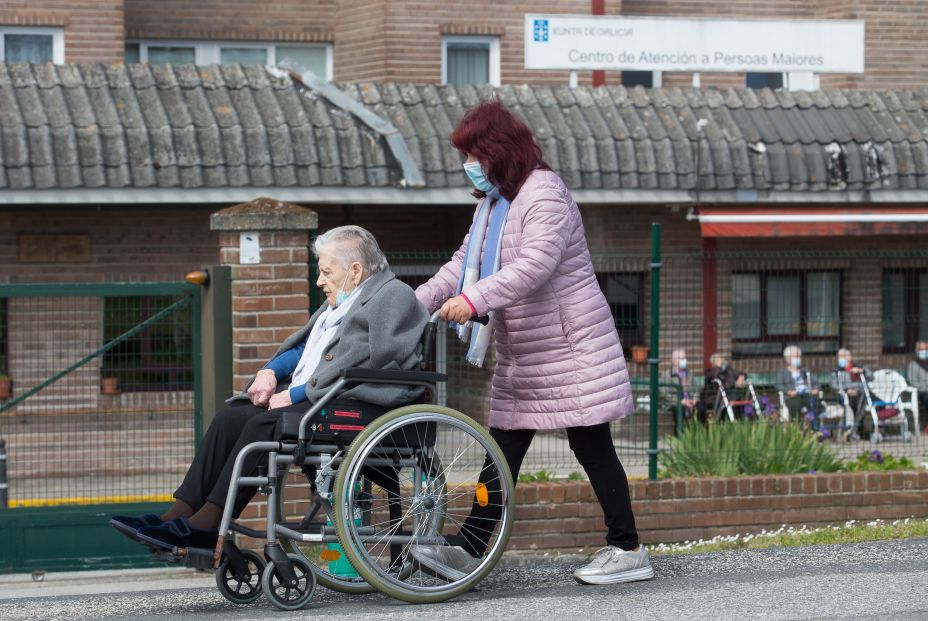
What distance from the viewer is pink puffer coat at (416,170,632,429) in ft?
Answer: 20.0

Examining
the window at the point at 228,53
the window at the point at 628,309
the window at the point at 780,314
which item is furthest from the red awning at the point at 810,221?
the window at the point at 228,53

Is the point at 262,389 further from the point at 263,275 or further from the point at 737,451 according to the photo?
the point at 737,451

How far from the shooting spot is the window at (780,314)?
30.9 ft

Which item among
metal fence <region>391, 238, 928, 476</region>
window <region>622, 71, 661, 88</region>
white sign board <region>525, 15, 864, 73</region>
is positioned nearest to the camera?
metal fence <region>391, 238, 928, 476</region>

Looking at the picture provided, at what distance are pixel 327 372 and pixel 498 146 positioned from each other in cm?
112

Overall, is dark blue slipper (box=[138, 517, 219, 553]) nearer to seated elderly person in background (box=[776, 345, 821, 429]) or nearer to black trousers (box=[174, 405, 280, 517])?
black trousers (box=[174, 405, 280, 517])

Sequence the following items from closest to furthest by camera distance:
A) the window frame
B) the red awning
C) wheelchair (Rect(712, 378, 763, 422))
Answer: the window frame, wheelchair (Rect(712, 378, 763, 422)), the red awning

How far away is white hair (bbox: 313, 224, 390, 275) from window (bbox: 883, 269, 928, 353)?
4.54 metres

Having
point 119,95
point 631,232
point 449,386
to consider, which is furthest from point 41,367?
point 631,232

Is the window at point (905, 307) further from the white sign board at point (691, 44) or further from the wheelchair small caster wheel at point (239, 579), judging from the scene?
the white sign board at point (691, 44)

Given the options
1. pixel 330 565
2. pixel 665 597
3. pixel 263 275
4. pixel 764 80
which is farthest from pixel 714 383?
pixel 764 80

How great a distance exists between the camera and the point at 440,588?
588cm

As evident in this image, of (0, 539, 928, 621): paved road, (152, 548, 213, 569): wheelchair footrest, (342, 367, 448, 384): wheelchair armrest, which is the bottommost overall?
(0, 539, 928, 621): paved road

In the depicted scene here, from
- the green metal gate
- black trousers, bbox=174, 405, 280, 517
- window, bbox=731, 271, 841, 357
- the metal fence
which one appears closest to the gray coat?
black trousers, bbox=174, 405, 280, 517
